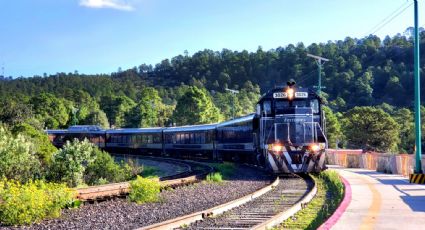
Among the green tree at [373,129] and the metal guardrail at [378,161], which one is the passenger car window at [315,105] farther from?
the green tree at [373,129]

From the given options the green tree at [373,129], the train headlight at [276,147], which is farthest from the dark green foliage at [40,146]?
the green tree at [373,129]

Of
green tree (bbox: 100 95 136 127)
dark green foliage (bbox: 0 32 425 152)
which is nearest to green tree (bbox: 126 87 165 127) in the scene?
dark green foliage (bbox: 0 32 425 152)

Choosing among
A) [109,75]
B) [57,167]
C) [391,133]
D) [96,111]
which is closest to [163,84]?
[109,75]

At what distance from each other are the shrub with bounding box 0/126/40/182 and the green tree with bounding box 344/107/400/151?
171ft

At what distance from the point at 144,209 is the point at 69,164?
11560 mm

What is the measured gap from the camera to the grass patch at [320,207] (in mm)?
10317

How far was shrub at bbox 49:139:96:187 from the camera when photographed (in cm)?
2367

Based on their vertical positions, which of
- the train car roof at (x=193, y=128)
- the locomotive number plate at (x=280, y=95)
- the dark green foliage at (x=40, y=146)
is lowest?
the dark green foliage at (x=40, y=146)

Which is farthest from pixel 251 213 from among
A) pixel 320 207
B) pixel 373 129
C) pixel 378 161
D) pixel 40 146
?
pixel 373 129

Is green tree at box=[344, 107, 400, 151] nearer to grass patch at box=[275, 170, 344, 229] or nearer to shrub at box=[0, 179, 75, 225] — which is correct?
grass patch at box=[275, 170, 344, 229]

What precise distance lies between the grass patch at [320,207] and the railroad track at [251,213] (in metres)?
0.18

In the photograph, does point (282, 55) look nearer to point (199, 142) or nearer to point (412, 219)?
point (199, 142)

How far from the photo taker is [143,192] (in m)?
14.9

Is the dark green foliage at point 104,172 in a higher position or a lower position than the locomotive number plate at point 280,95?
lower
